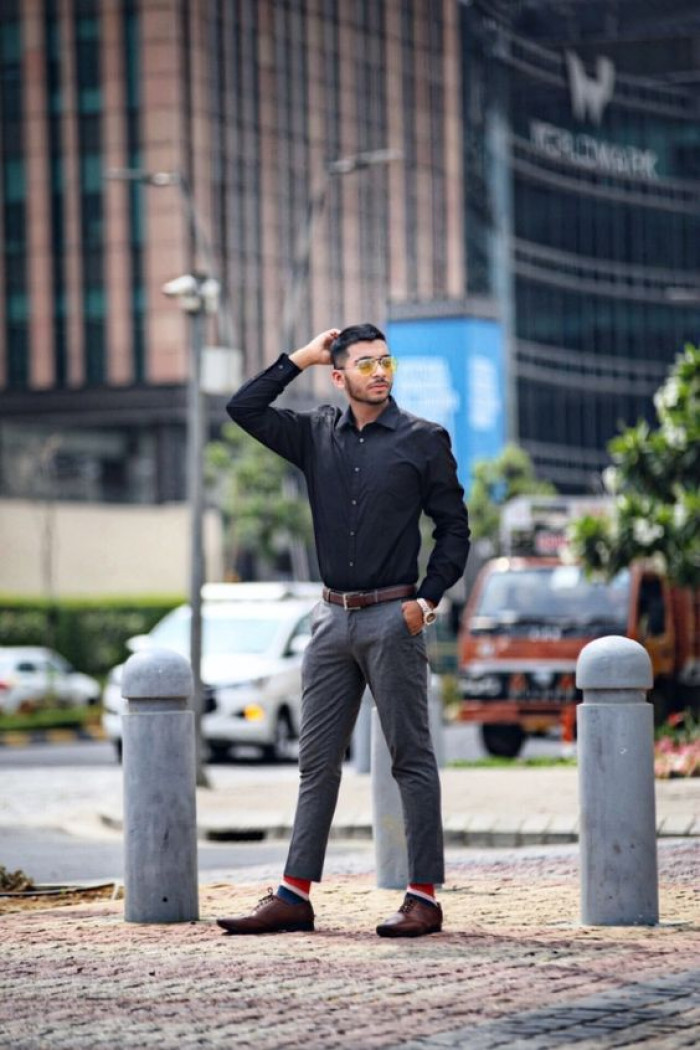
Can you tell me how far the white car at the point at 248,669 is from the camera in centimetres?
2336

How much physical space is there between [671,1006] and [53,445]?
42158 mm

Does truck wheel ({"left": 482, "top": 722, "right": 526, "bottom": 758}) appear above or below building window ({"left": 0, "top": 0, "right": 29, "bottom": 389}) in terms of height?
below

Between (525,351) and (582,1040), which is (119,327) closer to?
(525,351)

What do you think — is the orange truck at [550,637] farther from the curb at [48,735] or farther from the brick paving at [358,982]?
the brick paving at [358,982]

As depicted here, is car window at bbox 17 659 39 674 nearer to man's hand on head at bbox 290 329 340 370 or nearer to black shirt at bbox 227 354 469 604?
man's hand on head at bbox 290 329 340 370

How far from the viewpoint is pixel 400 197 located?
7775 cm

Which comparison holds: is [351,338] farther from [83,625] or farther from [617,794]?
[83,625]

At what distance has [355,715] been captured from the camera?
25.8 feet

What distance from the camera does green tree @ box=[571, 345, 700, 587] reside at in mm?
19516

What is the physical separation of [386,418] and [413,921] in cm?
164

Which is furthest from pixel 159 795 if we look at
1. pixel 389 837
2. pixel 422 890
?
pixel 389 837

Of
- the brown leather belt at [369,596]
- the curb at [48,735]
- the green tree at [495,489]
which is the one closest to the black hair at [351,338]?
the brown leather belt at [369,596]

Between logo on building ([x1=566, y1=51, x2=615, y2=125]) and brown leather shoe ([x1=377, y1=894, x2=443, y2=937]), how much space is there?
86.6 metres

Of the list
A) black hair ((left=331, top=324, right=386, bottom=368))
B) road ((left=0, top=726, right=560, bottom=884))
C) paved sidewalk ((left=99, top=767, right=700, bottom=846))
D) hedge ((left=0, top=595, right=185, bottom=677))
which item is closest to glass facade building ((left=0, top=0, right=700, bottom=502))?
hedge ((left=0, top=595, right=185, bottom=677))
